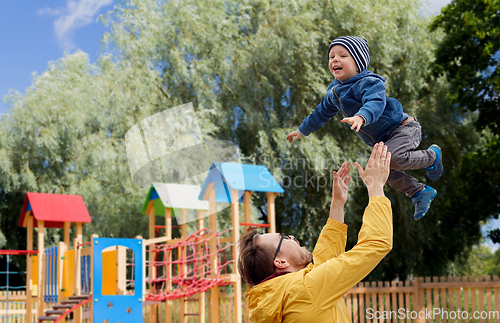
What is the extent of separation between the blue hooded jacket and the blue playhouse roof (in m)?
5.13

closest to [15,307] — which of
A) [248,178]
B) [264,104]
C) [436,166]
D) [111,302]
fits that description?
[111,302]

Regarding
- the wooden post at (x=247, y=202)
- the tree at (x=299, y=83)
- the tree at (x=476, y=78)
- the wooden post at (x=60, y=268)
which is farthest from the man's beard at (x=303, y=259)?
the tree at (x=476, y=78)

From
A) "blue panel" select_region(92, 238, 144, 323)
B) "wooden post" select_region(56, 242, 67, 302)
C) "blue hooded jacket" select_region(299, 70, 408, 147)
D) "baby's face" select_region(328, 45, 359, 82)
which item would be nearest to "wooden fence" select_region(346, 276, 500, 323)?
"blue panel" select_region(92, 238, 144, 323)

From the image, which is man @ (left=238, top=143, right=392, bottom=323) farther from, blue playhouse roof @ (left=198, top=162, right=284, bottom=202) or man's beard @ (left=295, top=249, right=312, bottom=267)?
blue playhouse roof @ (left=198, top=162, right=284, bottom=202)

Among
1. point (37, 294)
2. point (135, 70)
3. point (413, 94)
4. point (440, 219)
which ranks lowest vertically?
point (37, 294)

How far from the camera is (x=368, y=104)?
1.93 m

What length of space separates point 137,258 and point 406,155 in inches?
243

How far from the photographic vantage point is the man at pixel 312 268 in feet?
5.22

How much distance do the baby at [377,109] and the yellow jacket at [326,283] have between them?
→ 505 millimetres

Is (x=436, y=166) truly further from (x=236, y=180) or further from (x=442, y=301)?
(x=442, y=301)

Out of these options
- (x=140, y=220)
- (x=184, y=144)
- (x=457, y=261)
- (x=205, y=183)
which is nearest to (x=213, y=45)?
(x=140, y=220)

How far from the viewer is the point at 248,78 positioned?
12.8 m

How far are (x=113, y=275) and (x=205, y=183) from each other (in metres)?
2.04

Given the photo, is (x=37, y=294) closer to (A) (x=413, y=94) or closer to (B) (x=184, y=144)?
Answer: (B) (x=184, y=144)
